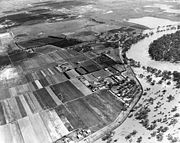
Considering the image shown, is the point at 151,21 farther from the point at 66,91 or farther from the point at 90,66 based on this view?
the point at 66,91

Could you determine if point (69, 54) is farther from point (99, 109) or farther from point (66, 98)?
point (99, 109)

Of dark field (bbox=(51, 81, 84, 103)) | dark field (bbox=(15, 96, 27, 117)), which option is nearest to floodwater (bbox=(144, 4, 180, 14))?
dark field (bbox=(51, 81, 84, 103))

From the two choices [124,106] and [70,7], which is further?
[70,7]

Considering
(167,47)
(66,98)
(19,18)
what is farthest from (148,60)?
(19,18)

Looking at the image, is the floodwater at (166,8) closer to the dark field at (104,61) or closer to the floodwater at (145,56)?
the floodwater at (145,56)

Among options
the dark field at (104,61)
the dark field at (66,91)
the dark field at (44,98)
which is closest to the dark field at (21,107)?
the dark field at (44,98)

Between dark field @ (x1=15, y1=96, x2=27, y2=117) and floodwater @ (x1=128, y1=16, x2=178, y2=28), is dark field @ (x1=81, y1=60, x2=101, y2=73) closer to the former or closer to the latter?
dark field @ (x1=15, y1=96, x2=27, y2=117)
